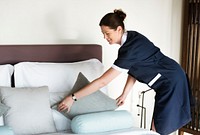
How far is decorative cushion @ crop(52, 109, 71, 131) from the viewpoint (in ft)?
10.2

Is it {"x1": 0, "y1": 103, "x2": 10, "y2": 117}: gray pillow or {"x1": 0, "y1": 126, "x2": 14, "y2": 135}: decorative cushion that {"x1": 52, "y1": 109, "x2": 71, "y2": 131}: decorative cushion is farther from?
{"x1": 0, "y1": 126, "x2": 14, "y2": 135}: decorative cushion

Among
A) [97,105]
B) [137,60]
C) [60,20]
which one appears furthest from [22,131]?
[60,20]

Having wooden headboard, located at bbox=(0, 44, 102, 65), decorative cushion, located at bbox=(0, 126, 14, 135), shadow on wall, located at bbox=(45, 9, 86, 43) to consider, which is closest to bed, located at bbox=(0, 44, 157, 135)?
wooden headboard, located at bbox=(0, 44, 102, 65)

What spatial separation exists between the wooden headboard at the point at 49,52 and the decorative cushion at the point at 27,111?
1.41 feet

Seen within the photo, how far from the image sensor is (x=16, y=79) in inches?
126

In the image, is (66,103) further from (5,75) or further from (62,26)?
(62,26)

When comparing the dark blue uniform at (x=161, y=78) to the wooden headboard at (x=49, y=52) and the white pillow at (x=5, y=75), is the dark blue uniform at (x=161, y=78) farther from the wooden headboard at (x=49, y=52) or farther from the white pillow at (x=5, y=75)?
the white pillow at (x=5, y=75)

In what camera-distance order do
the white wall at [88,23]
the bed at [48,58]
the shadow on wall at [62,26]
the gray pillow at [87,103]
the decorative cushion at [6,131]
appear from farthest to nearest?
the shadow on wall at [62,26] → the white wall at [88,23] → the bed at [48,58] → the gray pillow at [87,103] → the decorative cushion at [6,131]

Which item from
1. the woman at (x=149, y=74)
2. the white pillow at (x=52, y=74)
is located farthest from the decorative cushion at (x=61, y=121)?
the white pillow at (x=52, y=74)

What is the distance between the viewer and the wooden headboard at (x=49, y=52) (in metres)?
3.30

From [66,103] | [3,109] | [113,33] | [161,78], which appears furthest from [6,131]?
[161,78]

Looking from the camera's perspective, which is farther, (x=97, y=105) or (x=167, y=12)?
(x=167, y=12)

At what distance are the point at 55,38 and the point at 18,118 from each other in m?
1.05

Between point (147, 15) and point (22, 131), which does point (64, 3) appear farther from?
point (22, 131)
